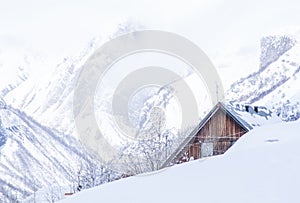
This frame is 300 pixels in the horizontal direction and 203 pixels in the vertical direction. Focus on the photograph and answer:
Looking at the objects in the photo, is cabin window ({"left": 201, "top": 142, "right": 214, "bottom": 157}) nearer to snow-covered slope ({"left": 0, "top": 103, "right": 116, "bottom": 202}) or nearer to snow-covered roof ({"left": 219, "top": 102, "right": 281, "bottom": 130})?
snow-covered roof ({"left": 219, "top": 102, "right": 281, "bottom": 130})

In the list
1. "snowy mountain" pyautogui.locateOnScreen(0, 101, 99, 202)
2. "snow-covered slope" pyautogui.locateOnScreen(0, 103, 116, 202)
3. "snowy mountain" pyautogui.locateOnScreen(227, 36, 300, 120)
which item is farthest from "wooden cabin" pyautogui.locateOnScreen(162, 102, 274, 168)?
"snowy mountain" pyautogui.locateOnScreen(0, 101, 99, 202)

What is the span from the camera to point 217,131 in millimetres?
15836

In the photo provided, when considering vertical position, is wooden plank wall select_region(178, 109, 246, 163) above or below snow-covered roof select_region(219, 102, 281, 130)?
below

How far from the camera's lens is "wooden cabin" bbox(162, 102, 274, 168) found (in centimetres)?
1512

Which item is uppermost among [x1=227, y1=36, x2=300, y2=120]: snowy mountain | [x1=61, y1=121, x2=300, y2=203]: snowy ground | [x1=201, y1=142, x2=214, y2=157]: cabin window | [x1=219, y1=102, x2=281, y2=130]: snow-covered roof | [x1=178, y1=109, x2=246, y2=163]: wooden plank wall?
[x1=227, y1=36, x2=300, y2=120]: snowy mountain

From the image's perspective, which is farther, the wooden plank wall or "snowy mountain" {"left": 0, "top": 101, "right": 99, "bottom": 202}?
"snowy mountain" {"left": 0, "top": 101, "right": 99, "bottom": 202}

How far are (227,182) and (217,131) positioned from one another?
12.5 m

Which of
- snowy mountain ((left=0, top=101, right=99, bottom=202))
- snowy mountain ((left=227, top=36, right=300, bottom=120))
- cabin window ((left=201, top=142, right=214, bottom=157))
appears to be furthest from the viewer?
snowy mountain ((left=0, top=101, right=99, bottom=202))

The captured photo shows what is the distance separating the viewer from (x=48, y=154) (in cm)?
11806

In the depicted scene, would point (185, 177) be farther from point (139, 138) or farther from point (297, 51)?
point (297, 51)

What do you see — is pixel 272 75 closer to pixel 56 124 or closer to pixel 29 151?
pixel 56 124

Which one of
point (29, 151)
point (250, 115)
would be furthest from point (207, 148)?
point (29, 151)

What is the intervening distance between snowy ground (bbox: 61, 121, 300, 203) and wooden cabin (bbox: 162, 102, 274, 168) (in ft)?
34.6

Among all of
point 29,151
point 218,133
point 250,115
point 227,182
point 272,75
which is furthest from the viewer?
point 29,151
